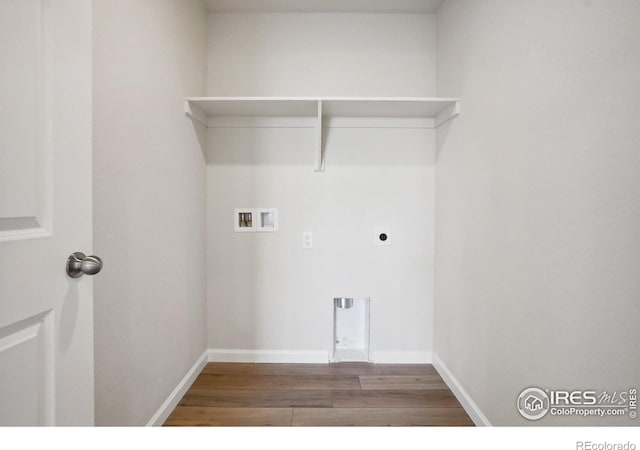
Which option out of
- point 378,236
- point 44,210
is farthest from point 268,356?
point 44,210

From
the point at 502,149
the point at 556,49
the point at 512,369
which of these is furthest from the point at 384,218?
the point at 556,49

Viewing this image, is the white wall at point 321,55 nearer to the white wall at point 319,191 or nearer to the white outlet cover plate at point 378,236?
the white wall at point 319,191

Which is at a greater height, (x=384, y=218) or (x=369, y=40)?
(x=369, y=40)

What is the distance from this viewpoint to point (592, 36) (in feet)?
3.33

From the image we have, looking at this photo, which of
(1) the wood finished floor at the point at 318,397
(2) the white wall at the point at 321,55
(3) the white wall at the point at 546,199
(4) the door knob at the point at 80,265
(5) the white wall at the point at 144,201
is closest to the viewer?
(4) the door knob at the point at 80,265

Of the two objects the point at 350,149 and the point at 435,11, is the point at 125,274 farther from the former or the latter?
the point at 435,11

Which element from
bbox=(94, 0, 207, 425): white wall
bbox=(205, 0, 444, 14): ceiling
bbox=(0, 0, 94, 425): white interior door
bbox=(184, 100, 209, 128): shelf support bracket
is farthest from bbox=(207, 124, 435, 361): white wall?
bbox=(0, 0, 94, 425): white interior door

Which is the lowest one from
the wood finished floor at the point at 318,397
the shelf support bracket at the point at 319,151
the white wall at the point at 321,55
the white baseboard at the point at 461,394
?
the wood finished floor at the point at 318,397

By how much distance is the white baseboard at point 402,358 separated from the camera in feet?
7.88

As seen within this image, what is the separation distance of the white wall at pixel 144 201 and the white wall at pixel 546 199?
159cm

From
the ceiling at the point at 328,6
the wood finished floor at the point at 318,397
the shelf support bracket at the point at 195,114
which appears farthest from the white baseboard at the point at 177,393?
the ceiling at the point at 328,6

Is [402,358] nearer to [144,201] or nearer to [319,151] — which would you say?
[319,151]

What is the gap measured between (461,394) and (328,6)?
255 centimetres
